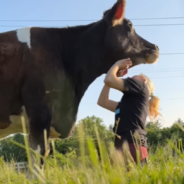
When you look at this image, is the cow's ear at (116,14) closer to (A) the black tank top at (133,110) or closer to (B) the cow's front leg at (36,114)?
(B) the cow's front leg at (36,114)

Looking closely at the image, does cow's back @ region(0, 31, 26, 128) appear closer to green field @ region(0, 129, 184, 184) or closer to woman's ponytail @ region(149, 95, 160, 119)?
woman's ponytail @ region(149, 95, 160, 119)

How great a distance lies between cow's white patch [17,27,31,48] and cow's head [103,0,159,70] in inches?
49.3

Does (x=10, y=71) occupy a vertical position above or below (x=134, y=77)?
above

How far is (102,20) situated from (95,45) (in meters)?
0.46

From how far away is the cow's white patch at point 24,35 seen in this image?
4652 millimetres

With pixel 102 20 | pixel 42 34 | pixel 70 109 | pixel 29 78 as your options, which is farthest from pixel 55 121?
pixel 102 20

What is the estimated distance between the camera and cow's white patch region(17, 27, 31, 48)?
4.65 meters

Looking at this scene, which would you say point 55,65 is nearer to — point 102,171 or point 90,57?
point 90,57

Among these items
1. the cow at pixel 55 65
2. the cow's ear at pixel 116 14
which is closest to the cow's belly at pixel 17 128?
the cow at pixel 55 65

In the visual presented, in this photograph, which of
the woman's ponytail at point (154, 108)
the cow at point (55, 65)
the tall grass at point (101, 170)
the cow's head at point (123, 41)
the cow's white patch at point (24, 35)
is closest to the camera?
the tall grass at point (101, 170)

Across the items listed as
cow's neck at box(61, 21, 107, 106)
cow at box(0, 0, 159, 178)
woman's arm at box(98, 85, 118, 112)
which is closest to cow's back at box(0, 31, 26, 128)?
cow at box(0, 0, 159, 178)

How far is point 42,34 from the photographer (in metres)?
4.87

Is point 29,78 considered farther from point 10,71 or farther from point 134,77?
point 134,77

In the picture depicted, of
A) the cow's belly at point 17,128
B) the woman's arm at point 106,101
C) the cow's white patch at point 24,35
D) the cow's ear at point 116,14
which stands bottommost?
the cow's belly at point 17,128
